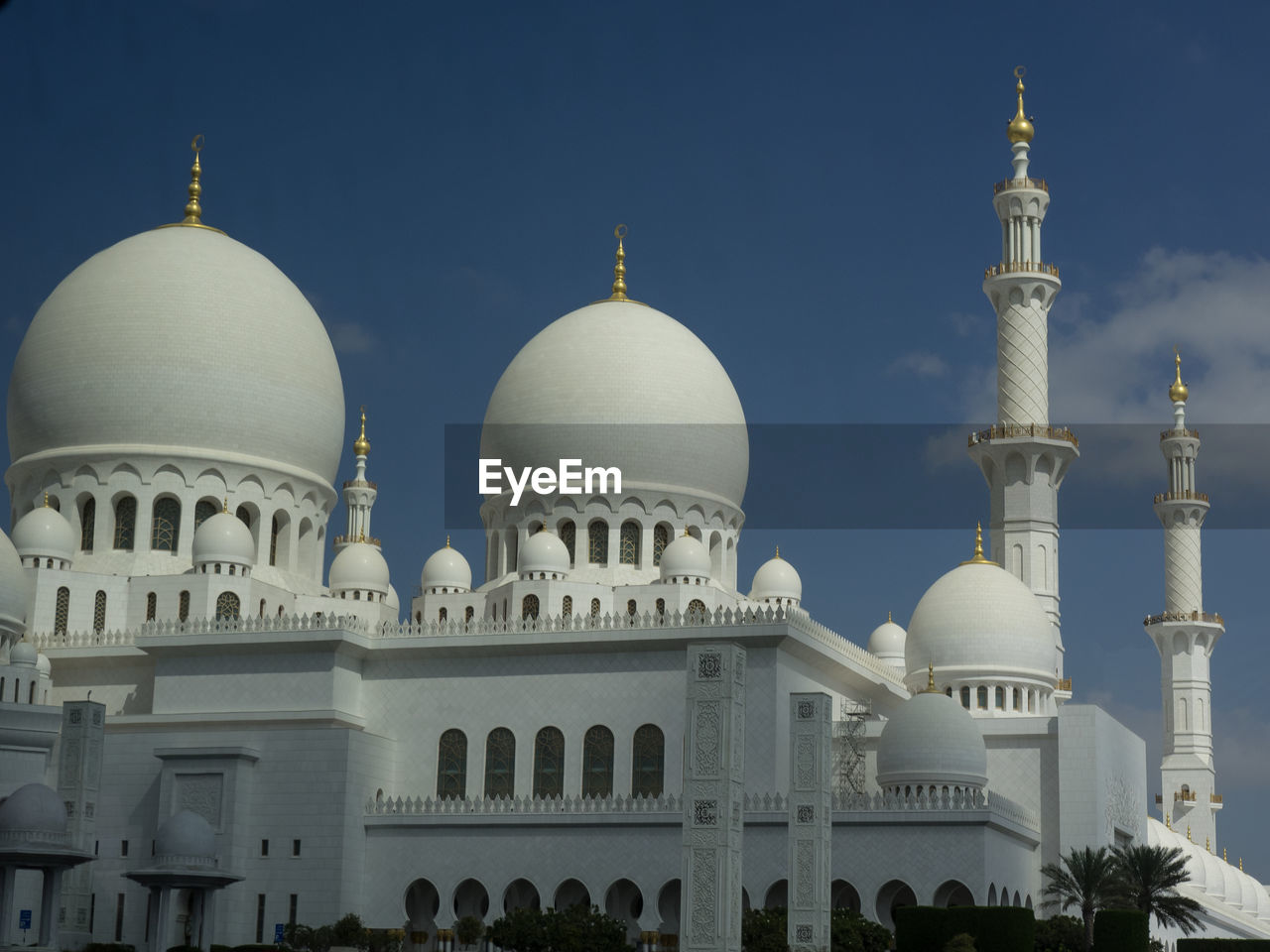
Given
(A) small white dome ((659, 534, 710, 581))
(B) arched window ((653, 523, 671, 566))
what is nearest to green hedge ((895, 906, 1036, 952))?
(A) small white dome ((659, 534, 710, 581))

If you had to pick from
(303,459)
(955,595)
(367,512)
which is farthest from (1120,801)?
(367,512)

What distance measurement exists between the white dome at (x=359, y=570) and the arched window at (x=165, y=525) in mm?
3698

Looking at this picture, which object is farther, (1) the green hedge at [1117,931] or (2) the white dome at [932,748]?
(2) the white dome at [932,748]

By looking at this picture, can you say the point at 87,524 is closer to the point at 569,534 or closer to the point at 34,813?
the point at 569,534

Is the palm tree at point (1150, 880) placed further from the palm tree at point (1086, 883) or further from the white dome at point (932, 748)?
the white dome at point (932, 748)

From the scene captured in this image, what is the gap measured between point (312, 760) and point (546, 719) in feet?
15.1

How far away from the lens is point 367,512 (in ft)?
179

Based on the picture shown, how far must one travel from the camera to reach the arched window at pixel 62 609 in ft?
125

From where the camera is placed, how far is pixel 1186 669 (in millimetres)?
56031

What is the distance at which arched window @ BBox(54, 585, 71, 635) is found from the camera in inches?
1495

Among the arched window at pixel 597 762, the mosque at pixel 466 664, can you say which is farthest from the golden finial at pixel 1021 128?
the arched window at pixel 597 762

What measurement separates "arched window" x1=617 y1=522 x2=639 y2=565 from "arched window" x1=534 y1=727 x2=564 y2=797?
5815 millimetres

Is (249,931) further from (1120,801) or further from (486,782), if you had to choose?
(1120,801)

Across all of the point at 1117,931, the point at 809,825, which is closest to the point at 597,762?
the point at 809,825
